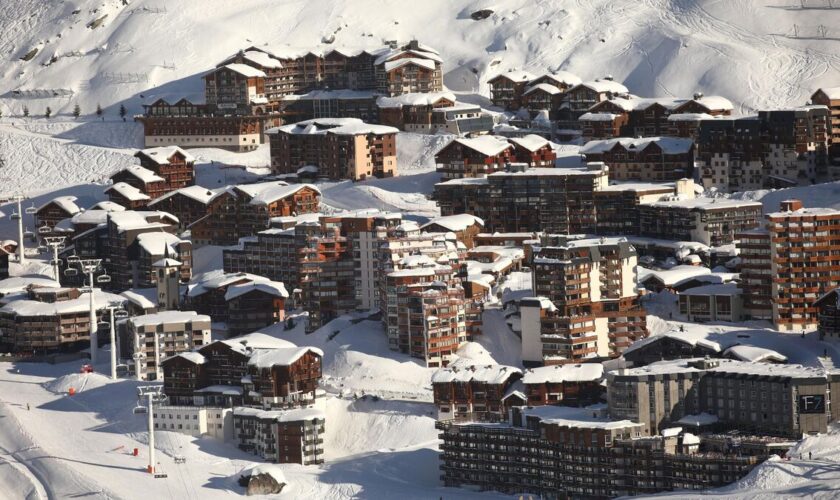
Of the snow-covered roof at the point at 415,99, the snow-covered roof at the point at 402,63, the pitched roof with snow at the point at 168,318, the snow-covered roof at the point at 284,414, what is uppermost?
the snow-covered roof at the point at 402,63

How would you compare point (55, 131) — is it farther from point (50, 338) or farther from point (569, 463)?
point (569, 463)

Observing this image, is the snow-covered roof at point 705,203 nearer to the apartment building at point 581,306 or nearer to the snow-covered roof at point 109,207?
the apartment building at point 581,306

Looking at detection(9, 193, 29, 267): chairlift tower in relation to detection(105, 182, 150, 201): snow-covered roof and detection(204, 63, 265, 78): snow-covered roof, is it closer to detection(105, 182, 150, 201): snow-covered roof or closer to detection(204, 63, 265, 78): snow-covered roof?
detection(105, 182, 150, 201): snow-covered roof

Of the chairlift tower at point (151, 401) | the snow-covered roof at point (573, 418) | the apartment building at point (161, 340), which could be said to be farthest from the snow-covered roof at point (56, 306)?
the snow-covered roof at point (573, 418)

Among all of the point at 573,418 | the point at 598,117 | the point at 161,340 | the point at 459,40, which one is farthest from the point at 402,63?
the point at 573,418

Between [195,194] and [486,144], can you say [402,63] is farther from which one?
[195,194]

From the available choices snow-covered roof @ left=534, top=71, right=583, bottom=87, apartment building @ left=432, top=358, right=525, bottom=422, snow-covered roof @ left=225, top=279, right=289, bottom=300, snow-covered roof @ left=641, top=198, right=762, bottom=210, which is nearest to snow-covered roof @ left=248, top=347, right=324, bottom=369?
apartment building @ left=432, top=358, right=525, bottom=422
